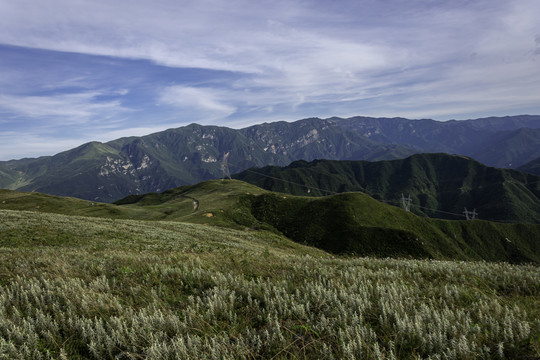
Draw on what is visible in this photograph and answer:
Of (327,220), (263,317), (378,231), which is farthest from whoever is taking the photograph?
(327,220)

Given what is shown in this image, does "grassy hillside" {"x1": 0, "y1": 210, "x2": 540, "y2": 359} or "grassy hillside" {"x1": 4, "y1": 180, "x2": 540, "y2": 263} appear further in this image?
"grassy hillside" {"x1": 4, "y1": 180, "x2": 540, "y2": 263}

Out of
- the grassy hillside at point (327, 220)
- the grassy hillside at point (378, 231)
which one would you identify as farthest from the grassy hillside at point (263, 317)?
the grassy hillside at point (378, 231)

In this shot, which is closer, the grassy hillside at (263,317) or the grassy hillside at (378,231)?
the grassy hillside at (263,317)

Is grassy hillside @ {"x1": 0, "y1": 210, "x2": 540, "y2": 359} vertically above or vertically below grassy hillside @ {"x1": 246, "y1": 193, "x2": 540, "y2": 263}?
above

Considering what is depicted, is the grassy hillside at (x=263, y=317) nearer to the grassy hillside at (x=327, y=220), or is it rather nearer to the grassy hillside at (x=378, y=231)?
the grassy hillside at (x=327, y=220)

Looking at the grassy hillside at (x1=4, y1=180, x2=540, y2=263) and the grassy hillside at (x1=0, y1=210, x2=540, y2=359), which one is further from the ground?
the grassy hillside at (x1=0, y1=210, x2=540, y2=359)

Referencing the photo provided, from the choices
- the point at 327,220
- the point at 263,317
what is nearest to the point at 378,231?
the point at 327,220

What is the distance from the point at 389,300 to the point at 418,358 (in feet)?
6.74

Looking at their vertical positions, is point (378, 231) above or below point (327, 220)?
below

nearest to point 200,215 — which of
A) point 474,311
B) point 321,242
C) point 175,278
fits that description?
point 321,242

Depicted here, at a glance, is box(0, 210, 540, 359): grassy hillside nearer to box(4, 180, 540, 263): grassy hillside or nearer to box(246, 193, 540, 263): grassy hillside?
box(4, 180, 540, 263): grassy hillside

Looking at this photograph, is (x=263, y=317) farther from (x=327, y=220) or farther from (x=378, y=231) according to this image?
(x=327, y=220)

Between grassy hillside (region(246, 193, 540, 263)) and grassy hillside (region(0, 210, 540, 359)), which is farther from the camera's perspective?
grassy hillside (region(246, 193, 540, 263))

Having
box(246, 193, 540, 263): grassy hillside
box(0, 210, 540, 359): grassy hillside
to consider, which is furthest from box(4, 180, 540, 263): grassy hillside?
box(0, 210, 540, 359): grassy hillside
